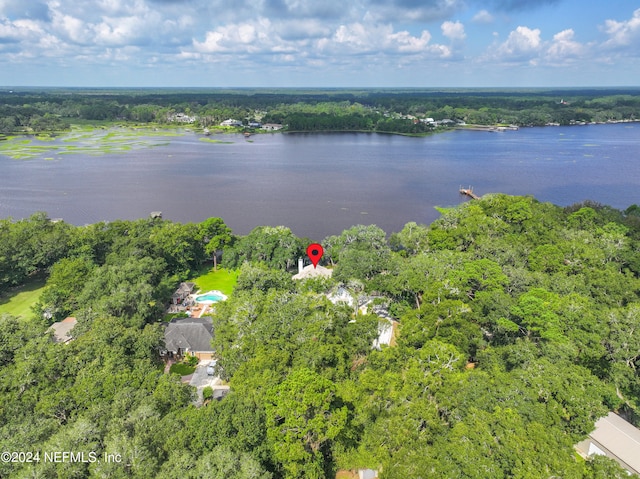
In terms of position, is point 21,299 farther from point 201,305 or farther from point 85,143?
point 85,143

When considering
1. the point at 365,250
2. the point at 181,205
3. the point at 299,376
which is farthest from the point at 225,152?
the point at 299,376

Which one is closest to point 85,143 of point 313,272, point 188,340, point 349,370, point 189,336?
point 313,272

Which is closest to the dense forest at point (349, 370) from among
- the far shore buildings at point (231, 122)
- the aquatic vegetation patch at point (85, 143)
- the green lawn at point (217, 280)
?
the green lawn at point (217, 280)

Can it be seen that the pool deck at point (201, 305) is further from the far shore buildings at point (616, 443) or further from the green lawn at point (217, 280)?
the far shore buildings at point (616, 443)

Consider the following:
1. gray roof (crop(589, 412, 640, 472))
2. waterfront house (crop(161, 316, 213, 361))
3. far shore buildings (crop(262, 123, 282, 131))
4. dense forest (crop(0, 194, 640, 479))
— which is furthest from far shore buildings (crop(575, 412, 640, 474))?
far shore buildings (crop(262, 123, 282, 131))

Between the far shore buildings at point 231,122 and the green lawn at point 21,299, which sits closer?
the green lawn at point 21,299
